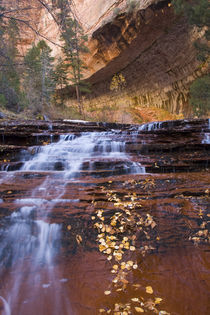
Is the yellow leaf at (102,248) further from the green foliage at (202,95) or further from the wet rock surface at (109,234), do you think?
the green foliage at (202,95)

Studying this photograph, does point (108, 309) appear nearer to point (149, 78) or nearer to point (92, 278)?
point (92, 278)

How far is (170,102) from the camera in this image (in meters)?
19.4

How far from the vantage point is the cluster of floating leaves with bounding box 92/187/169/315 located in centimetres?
185

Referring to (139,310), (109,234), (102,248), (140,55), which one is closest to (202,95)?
(140,55)

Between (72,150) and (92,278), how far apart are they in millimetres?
4723

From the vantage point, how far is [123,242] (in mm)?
2621

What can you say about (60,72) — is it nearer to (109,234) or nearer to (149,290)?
(109,234)

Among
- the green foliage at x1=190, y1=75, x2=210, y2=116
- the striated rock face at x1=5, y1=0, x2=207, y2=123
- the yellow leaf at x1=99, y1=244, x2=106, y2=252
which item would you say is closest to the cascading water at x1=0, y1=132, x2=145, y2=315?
the yellow leaf at x1=99, y1=244, x2=106, y2=252

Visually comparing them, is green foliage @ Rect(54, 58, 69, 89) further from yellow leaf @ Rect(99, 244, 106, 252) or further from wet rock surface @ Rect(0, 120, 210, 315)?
yellow leaf @ Rect(99, 244, 106, 252)

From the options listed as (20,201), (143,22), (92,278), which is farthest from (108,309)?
(143,22)

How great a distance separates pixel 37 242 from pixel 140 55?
65.7 ft

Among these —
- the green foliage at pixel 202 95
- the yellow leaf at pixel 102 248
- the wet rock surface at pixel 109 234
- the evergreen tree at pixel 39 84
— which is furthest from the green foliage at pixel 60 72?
the yellow leaf at pixel 102 248

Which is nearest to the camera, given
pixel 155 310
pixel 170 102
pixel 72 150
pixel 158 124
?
pixel 155 310

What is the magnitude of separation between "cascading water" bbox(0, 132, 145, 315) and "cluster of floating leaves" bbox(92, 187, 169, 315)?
1.90 ft
